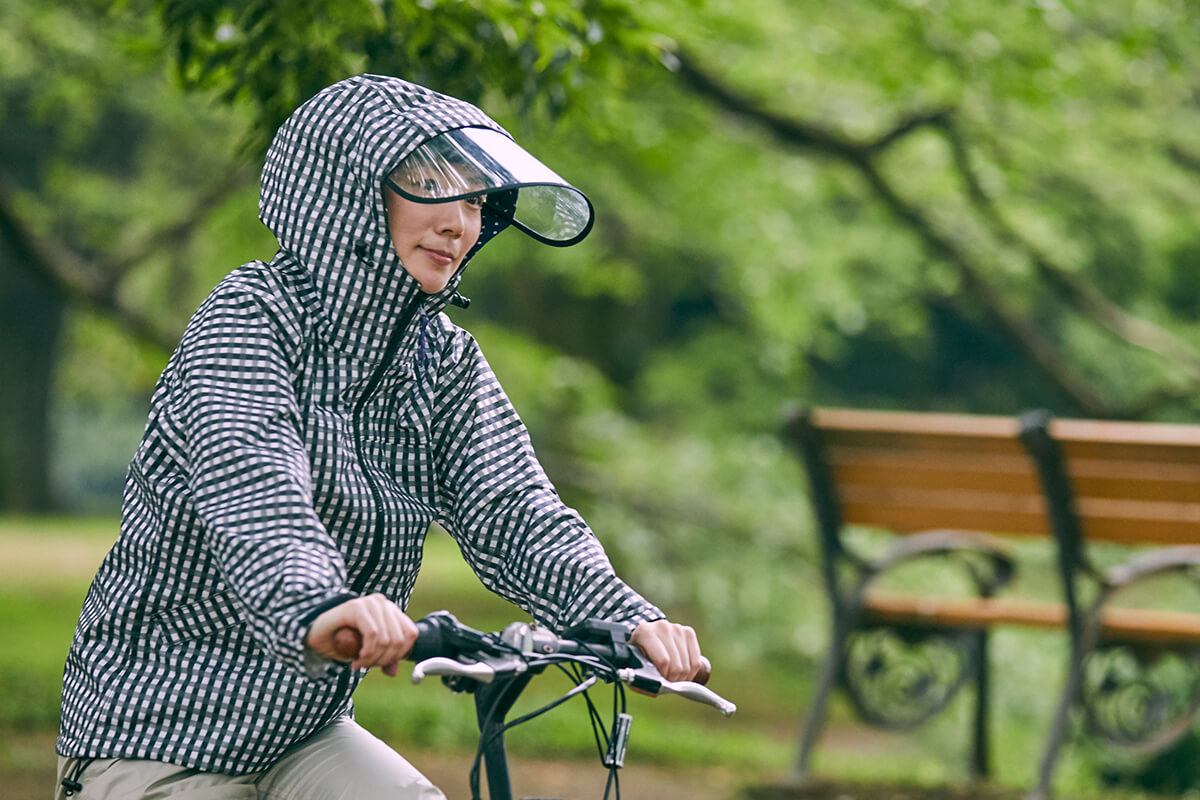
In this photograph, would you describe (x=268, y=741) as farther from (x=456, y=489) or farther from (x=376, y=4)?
(x=376, y=4)

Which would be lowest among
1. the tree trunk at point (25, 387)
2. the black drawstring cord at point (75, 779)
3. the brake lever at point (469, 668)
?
the black drawstring cord at point (75, 779)

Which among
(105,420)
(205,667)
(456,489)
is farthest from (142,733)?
(105,420)

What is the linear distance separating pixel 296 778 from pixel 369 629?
0.55 m

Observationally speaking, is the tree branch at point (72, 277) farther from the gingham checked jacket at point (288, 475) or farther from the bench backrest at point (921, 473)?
the gingham checked jacket at point (288, 475)

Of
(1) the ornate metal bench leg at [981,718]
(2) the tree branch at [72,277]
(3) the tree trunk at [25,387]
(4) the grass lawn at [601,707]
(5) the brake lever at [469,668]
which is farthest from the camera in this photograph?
(3) the tree trunk at [25,387]

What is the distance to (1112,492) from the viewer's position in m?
5.37

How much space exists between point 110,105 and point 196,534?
42.0ft

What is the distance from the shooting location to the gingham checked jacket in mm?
2119

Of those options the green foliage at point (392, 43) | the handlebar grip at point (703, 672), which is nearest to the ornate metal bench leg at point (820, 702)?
the green foliage at point (392, 43)

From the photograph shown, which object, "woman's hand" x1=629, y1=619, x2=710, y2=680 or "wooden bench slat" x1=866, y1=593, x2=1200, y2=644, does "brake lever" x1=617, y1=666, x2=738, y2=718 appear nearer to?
"woman's hand" x1=629, y1=619, x2=710, y2=680

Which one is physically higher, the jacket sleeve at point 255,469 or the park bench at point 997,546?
the park bench at point 997,546

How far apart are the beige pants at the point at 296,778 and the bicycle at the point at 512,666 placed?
0.64 feet

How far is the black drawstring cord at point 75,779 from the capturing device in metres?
2.22

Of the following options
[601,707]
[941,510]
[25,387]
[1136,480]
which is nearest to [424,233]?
[1136,480]
